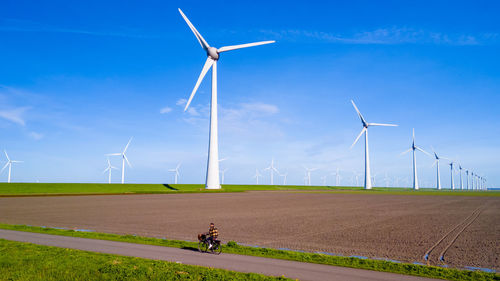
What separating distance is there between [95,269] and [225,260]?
566cm

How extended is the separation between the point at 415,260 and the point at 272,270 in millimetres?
7826

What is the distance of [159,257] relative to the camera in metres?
16.8

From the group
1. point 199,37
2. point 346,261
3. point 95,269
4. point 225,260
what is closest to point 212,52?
point 199,37

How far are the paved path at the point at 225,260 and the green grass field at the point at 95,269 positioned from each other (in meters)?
1.14

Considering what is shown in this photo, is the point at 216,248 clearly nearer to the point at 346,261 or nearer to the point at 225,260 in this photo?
the point at 225,260

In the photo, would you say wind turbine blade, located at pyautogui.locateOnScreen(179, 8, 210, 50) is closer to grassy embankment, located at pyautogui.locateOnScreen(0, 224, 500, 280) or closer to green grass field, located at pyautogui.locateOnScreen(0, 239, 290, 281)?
grassy embankment, located at pyautogui.locateOnScreen(0, 224, 500, 280)

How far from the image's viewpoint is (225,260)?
16.8m

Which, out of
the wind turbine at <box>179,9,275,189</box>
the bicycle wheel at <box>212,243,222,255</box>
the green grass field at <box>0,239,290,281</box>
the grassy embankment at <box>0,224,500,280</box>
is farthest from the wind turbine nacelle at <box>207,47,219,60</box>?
the green grass field at <box>0,239,290,281</box>

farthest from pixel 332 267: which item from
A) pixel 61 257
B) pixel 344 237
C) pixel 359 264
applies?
pixel 61 257

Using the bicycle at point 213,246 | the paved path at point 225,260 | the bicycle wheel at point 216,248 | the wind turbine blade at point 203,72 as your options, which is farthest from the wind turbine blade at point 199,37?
the bicycle wheel at point 216,248

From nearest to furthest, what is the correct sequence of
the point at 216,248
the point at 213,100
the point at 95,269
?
the point at 95,269 → the point at 216,248 → the point at 213,100

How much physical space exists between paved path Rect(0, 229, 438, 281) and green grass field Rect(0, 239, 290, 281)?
1.14m

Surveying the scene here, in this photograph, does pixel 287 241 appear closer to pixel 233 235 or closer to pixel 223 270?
pixel 233 235

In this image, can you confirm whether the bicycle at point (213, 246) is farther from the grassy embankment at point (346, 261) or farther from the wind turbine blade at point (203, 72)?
the wind turbine blade at point (203, 72)
